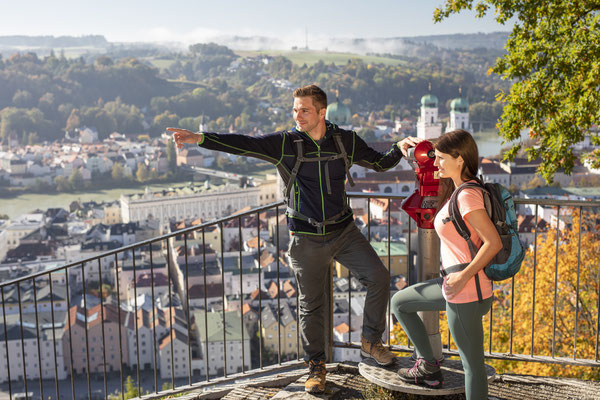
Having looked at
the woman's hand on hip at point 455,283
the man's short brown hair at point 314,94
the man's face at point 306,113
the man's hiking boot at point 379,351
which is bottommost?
the man's hiking boot at point 379,351

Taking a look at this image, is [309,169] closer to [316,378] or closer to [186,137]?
[186,137]

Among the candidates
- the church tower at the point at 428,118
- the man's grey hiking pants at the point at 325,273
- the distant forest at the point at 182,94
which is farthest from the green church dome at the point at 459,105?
the man's grey hiking pants at the point at 325,273

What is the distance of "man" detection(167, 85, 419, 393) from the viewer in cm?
239

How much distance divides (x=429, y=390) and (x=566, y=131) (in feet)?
16.3

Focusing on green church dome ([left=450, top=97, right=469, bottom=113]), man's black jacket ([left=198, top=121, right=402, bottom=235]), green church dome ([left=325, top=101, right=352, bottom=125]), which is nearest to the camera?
man's black jacket ([left=198, top=121, right=402, bottom=235])

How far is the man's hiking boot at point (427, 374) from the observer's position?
239 centimetres

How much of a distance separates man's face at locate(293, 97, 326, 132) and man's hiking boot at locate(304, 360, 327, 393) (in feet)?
3.09

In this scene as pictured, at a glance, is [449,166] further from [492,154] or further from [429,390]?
[492,154]

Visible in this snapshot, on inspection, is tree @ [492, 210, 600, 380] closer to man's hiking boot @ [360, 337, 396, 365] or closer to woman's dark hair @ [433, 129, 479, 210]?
man's hiking boot @ [360, 337, 396, 365]

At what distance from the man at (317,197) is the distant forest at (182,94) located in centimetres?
8431

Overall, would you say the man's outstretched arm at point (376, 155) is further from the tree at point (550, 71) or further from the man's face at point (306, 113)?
the tree at point (550, 71)

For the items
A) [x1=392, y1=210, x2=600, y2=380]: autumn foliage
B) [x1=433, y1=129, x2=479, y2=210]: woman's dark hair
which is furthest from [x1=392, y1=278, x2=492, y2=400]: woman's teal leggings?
[x1=392, y1=210, x2=600, y2=380]: autumn foliage

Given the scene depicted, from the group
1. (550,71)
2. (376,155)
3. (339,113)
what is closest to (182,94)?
(339,113)

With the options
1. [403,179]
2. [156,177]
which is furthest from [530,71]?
[156,177]
